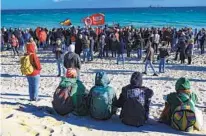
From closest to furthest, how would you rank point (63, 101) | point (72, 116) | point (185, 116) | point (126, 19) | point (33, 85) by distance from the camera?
point (185, 116), point (63, 101), point (72, 116), point (33, 85), point (126, 19)

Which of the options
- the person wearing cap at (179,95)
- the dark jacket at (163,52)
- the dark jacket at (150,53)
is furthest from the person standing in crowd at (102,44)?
the person wearing cap at (179,95)

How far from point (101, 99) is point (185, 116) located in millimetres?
1670

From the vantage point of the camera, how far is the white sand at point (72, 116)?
724cm

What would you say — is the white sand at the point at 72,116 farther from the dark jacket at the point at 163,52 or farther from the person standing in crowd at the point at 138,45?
the person standing in crowd at the point at 138,45

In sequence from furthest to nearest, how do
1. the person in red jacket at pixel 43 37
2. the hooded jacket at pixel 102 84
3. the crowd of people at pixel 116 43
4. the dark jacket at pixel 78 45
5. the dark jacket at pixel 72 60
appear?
the person in red jacket at pixel 43 37 → the dark jacket at pixel 78 45 → the crowd of people at pixel 116 43 → the dark jacket at pixel 72 60 → the hooded jacket at pixel 102 84

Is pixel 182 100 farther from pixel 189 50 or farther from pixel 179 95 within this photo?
pixel 189 50

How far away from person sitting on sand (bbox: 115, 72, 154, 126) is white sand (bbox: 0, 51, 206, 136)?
0.17 meters

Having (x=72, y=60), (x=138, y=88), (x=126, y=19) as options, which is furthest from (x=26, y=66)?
(x=126, y=19)

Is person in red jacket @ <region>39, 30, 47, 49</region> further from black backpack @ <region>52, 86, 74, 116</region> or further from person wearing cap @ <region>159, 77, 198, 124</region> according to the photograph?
person wearing cap @ <region>159, 77, 198, 124</region>

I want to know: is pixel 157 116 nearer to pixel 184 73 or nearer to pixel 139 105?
pixel 139 105

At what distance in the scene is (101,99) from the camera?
26.2 feet

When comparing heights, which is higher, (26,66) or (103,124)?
(26,66)

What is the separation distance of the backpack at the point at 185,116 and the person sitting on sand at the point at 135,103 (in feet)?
1.97

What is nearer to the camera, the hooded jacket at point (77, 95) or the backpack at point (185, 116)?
the backpack at point (185, 116)
